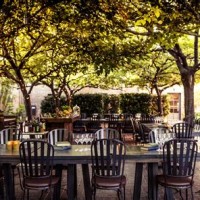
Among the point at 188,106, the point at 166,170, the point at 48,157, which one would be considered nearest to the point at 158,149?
the point at 166,170

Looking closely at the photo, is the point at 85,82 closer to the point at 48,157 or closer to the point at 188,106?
the point at 188,106

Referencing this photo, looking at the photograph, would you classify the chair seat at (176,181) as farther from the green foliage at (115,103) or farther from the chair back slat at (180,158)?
the green foliage at (115,103)

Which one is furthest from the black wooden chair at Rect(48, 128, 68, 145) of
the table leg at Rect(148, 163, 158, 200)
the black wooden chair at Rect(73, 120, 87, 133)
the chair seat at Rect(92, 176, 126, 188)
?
the black wooden chair at Rect(73, 120, 87, 133)

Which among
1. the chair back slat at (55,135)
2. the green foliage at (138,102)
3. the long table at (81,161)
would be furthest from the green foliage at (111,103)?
the long table at (81,161)

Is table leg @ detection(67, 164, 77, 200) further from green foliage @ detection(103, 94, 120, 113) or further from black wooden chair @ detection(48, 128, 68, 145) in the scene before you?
green foliage @ detection(103, 94, 120, 113)

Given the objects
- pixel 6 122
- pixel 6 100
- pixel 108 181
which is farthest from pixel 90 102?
pixel 108 181

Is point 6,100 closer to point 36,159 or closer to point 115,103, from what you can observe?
point 115,103

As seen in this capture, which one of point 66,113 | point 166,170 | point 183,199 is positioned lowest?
point 183,199

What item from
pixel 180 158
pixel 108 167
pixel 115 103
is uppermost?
pixel 115 103

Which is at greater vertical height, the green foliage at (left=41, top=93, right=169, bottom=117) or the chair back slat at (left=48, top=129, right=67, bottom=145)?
the green foliage at (left=41, top=93, right=169, bottom=117)

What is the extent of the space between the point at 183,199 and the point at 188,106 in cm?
360

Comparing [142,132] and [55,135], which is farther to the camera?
[142,132]

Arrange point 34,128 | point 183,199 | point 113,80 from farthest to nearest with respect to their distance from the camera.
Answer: point 113,80, point 34,128, point 183,199

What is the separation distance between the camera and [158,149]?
470cm
